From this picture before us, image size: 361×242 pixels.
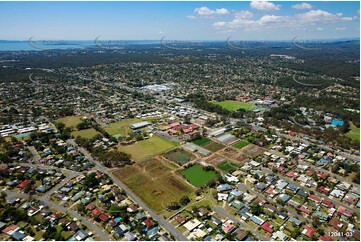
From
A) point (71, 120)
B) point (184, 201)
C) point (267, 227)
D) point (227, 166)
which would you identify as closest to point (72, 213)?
point (184, 201)

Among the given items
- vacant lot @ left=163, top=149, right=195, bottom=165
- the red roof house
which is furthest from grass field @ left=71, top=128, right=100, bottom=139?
the red roof house

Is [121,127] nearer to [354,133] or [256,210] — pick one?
[256,210]

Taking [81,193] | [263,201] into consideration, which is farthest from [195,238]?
[81,193]

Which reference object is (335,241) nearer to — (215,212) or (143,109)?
(215,212)

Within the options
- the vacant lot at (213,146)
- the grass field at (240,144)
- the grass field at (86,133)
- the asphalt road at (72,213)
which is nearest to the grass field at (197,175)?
the vacant lot at (213,146)

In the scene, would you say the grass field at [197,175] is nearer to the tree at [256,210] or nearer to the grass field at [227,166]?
the grass field at [227,166]

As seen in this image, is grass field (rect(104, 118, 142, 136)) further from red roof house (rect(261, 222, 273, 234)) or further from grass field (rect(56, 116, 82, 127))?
red roof house (rect(261, 222, 273, 234))
